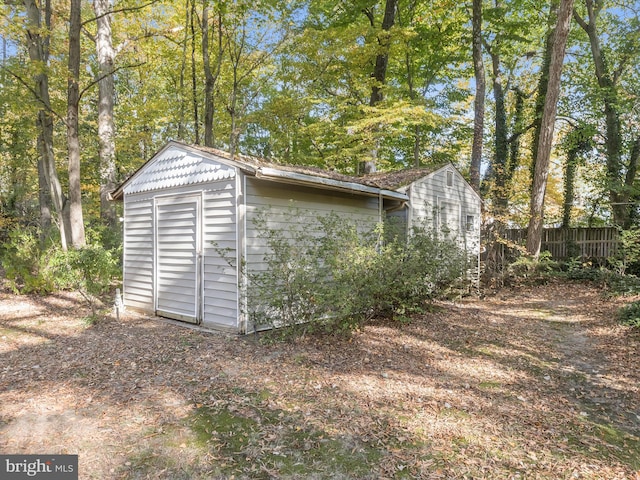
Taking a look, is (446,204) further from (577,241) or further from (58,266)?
(58,266)

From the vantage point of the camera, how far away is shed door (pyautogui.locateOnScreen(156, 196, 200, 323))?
273 inches

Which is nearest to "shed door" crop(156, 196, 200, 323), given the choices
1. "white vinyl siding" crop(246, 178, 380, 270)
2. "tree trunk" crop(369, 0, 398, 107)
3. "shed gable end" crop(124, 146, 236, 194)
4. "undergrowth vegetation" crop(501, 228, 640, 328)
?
"shed gable end" crop(124, 146, 236, 194)

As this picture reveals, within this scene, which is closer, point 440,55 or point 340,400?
point 340,400

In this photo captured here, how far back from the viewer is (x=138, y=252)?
27.1 feet

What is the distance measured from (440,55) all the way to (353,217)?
11.2 m

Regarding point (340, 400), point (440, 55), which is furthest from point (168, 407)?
point (440, 55)

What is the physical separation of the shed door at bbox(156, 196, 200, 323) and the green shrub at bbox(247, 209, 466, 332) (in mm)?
1404

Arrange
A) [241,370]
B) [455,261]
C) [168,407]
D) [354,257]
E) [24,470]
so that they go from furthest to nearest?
1. [455,261]
2. [354,257]
3. [241,370]
4. [168,407]
5. [24,470]

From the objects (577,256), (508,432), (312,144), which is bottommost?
(508,432)

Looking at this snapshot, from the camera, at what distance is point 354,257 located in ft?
19.4

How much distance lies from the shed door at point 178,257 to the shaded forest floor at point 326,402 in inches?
23.0

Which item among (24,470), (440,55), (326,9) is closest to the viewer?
(24,470)

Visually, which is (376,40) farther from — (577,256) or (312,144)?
(577,256)

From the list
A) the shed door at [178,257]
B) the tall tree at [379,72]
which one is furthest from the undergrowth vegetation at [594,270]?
the shed door at [178,257]
